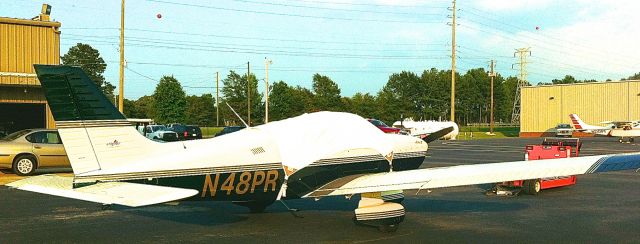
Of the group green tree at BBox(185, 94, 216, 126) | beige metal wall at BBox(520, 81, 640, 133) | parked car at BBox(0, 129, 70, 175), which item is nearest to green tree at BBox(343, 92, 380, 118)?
green tree at BBox(185, 94, 216, 126)

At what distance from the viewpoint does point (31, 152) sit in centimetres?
1820

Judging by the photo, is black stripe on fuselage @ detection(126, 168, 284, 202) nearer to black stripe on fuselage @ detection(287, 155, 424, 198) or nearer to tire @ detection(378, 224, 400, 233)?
black stripe on fuselage @ detection(287, 155, 424, 198)

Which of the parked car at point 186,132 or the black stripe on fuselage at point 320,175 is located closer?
the black stripe on fuselage at point 320,175

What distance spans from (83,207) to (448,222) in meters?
7.90

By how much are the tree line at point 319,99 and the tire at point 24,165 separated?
7252 cm

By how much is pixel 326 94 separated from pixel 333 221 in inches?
3608

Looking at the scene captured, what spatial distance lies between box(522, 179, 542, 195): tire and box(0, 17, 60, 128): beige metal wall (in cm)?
2105

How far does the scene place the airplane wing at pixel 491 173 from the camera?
8430 millimetres

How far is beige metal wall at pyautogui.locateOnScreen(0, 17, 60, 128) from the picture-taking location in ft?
80.9

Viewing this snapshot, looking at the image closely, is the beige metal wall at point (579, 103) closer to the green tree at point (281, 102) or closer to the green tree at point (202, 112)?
the green tree at point (281, 102)

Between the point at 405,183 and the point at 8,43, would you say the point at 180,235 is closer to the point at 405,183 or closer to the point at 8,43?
the point at 405,183

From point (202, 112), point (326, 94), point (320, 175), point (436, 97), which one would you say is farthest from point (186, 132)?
point (436, 97)

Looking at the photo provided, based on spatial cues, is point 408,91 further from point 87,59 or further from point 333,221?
point 333,221

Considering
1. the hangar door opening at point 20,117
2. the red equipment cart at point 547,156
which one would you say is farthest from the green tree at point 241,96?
the red equipment cart at point 547,156
